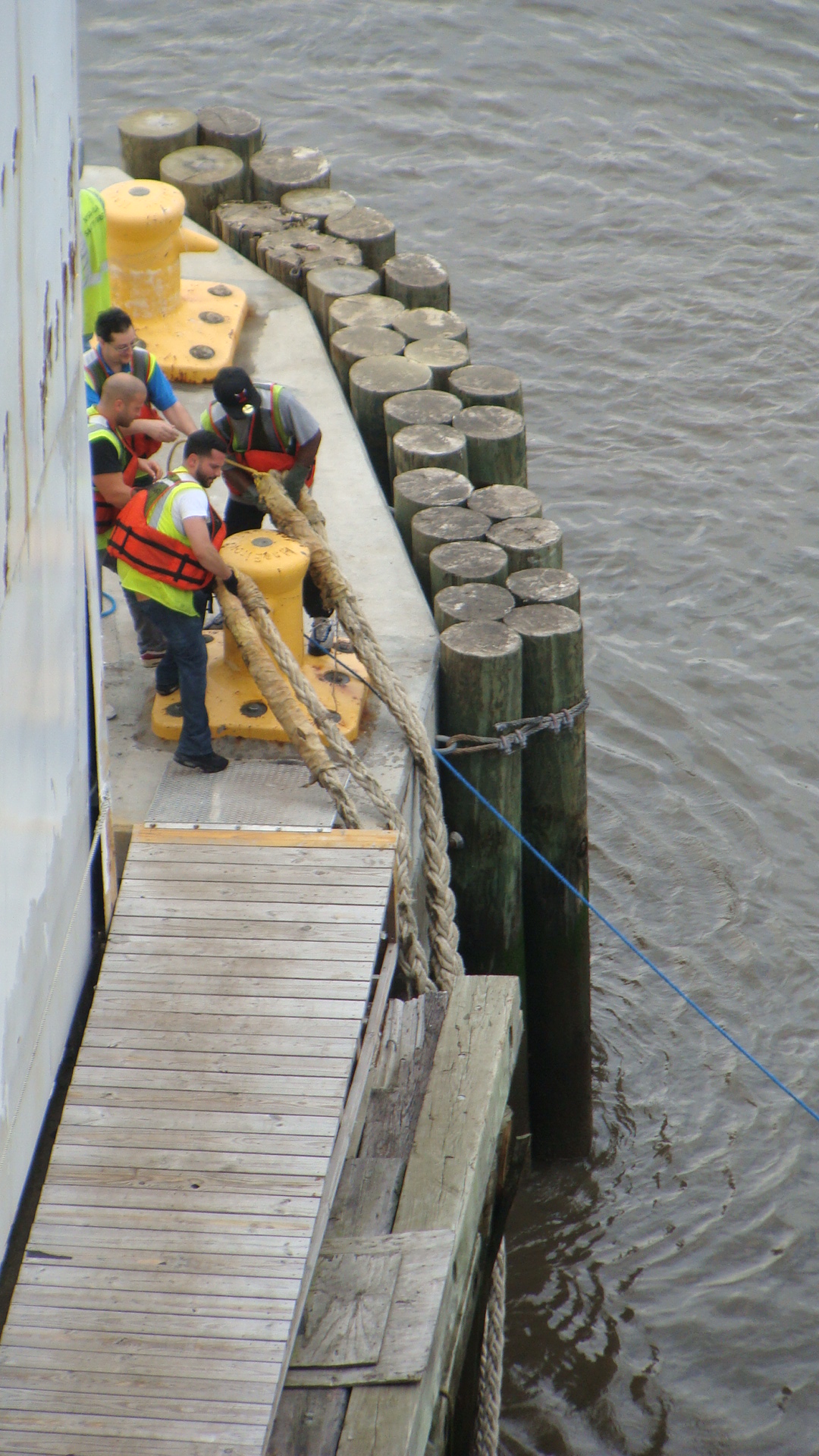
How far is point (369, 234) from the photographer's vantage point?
9.00m

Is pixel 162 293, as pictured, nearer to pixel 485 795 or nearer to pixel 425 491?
pixel 425 491

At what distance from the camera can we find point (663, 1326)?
6.78 metres

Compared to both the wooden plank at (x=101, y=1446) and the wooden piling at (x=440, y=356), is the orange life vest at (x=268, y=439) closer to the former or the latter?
the wooden piling at (x=440, y=356)

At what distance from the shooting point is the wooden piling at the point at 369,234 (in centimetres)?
899

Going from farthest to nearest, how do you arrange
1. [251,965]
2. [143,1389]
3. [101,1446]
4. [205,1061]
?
[251,965] → [205,1061] → [143,1389] → [101,1446]

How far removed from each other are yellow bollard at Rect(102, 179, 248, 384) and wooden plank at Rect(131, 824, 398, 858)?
11.8 ft

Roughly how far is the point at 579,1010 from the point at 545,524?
7.42ft

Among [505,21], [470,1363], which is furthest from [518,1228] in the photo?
[505,21]

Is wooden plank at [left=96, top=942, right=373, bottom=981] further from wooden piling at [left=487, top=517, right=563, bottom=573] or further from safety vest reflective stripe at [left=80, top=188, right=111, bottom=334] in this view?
safety vest reflective stripe at [left=80, top=188, right=111, bottom=334]

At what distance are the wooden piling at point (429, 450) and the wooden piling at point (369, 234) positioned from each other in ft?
7.64

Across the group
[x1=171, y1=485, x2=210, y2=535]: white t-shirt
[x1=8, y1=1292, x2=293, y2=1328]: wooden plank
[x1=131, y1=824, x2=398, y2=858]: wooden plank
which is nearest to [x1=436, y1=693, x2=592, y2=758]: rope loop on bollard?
[x1=131, y1=824, x2=398, y2=858]: wooden plank

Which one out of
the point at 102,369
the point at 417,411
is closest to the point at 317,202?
the point at 417,411

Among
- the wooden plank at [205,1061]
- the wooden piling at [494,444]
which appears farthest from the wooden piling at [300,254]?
the wooden plank at [205,1061]

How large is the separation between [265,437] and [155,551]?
888 mm
